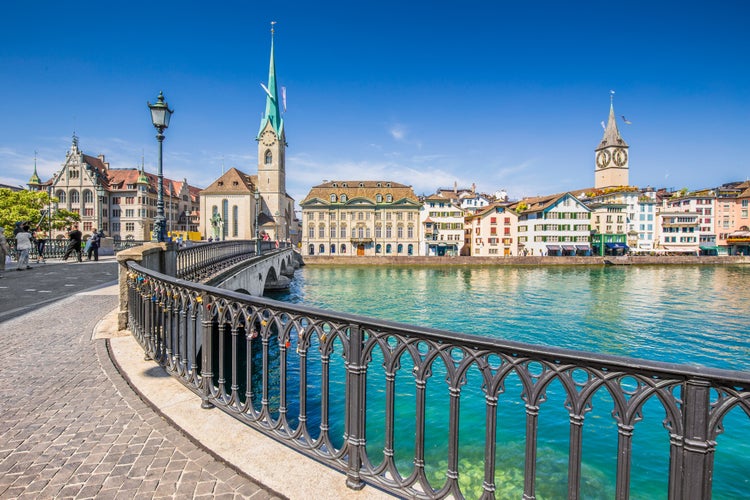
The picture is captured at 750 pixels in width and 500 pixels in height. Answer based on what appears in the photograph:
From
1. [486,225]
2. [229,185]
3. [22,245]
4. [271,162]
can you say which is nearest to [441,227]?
[486,225]

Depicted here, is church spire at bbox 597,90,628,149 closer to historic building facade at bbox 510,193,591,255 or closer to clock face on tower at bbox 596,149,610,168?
clock face on tower at bbox 596,149,610,168

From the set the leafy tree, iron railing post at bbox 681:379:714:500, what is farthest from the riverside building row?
iron railing post at bbox 681:379:714:500

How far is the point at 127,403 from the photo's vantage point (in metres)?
4.24

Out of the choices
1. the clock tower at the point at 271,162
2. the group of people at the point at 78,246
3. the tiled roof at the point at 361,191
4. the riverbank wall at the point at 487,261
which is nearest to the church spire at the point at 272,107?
the clock tower at the point at 271,162

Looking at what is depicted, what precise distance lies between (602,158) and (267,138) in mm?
92748

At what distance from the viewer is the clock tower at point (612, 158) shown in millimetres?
113875

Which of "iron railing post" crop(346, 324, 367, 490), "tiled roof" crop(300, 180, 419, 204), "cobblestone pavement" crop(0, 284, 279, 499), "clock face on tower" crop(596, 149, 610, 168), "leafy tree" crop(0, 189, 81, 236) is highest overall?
"clock face on tower" crop(596, 149, 610, 168)

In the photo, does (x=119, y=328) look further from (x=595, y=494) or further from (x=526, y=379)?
(x=595, y=494)

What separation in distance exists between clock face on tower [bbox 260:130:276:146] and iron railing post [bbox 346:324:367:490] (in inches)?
3376

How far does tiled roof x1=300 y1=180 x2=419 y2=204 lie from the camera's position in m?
79.2

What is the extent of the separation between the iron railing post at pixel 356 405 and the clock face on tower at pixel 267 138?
85.7 metres

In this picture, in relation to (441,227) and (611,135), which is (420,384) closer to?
(441,227)

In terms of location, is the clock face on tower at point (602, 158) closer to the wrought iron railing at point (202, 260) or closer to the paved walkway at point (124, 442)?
the wrought iron railing at point (202, 260)

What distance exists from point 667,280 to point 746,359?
119 feet
